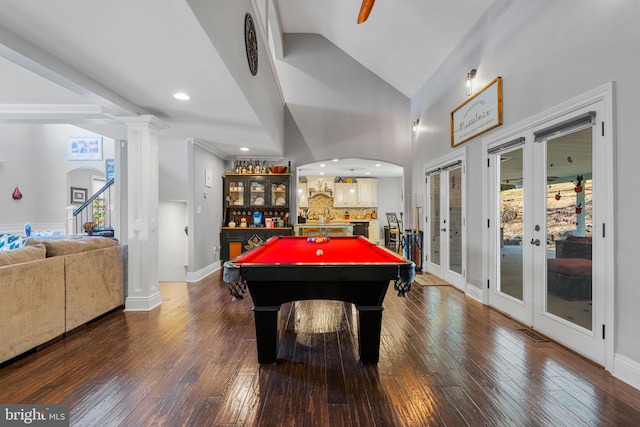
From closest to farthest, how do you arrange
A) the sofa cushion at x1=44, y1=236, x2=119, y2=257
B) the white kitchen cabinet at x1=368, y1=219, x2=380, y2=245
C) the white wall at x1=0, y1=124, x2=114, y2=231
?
the sofa cushion at x1=44, y1=236, x2=119, y2=257 < the white wall at x1=0, y1=124, x2=114, y2=231 < the white kitchen cabinet at x1=368, y1=219, x2=380, y2=245

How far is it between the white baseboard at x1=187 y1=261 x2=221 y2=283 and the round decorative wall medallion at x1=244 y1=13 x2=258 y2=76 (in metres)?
3.41

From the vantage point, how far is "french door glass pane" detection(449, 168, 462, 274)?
15.4 ft

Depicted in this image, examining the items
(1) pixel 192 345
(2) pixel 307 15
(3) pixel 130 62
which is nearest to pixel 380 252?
(1) pixel 192 345

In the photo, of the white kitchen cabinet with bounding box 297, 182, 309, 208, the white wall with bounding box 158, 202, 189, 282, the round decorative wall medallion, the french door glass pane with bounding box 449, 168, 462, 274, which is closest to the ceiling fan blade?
the round decorative wall medallion

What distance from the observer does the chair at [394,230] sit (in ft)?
31.2

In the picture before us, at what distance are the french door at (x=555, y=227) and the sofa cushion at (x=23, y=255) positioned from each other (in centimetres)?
458

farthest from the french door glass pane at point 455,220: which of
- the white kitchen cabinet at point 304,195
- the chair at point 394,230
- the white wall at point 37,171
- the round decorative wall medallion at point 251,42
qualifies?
the white wall at point 37,171

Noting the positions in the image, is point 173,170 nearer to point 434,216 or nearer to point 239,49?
point 239,49

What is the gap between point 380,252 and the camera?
272cm

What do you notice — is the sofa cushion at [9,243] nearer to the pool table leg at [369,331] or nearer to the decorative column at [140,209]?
the decorative column at [140,209]

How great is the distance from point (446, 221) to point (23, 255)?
207 inches

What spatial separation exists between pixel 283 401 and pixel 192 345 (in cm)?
122

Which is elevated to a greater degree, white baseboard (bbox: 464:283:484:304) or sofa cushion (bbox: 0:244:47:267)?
sofa cushion (bbox: 0:244:47:267)

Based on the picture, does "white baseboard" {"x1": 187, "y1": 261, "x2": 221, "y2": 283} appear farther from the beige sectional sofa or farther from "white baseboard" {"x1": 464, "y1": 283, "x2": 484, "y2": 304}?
"white baseboard" {"x1": 464, "y1": 283, "x2": 484, "y2": 304}
